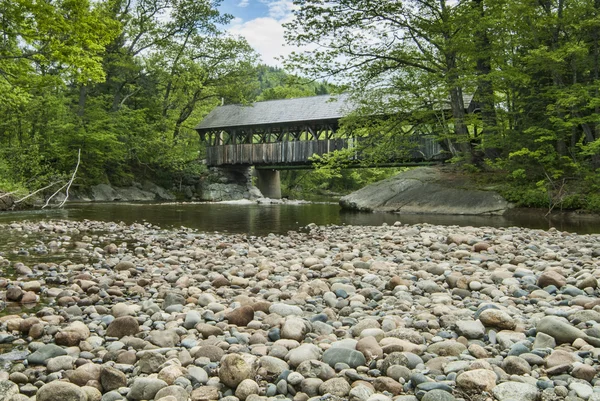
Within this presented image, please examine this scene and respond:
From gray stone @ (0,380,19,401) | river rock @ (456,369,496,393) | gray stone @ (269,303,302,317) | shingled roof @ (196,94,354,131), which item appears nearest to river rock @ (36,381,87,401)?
gray stone @ (0,380,19,401)

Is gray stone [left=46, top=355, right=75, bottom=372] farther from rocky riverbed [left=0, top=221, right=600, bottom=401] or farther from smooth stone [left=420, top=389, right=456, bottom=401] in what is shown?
smooth stone [left=420, top=389, right=456, bottom=401]

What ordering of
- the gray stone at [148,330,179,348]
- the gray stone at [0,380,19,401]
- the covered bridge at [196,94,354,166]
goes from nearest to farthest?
1. the gray stone at [0,380,19,401]
2. the gray stone at [148,330,179,348]
3. the covered bridge at [196,94,354,166]

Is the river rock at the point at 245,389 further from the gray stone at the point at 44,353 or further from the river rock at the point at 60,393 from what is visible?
the gray stone at the point at 44,353

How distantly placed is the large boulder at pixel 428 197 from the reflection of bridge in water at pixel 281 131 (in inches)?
212

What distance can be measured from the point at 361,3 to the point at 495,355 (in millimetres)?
12942

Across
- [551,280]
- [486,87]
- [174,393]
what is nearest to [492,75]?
[486,87]

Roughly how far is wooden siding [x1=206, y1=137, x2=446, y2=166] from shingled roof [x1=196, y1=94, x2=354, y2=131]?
1.34 meters

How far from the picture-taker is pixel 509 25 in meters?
11.5

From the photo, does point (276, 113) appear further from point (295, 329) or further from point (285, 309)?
point (295, 329)

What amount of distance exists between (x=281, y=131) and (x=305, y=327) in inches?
927

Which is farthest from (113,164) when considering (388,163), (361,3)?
(361,3)

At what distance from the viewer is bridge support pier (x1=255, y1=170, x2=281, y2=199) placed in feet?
97.6

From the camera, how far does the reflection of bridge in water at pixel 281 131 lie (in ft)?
74.2

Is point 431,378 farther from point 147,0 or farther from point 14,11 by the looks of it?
point 147,0
